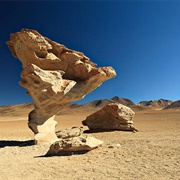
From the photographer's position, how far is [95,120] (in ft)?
75.8

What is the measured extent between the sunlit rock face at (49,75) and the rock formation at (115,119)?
517 cm

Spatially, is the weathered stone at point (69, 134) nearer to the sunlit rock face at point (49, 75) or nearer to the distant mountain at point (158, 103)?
the sunlit rock face at point (49, 75)

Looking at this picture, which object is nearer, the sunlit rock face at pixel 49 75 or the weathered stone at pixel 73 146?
the weathered stone at pixel 73 146

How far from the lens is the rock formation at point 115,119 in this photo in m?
21.4

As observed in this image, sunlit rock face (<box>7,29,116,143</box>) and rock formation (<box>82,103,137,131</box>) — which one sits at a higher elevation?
sunlit rock face (<box>7,29,116,143</box>)

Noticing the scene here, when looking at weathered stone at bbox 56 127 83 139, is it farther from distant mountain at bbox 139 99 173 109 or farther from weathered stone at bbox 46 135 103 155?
distant mountain at bbox 139 99 173 109

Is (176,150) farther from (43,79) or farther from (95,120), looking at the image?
(95,120)

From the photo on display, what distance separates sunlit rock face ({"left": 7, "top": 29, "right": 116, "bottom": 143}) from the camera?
15.0m

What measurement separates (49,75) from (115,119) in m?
8.81

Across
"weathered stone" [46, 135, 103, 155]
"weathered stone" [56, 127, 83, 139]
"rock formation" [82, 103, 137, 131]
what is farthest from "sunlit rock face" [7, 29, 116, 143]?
"rock formation" [82, 103, 137, 131]

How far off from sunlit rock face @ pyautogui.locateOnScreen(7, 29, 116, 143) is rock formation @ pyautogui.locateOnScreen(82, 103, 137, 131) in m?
5.17

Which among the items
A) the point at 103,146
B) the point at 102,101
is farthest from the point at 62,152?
the point at 102,101

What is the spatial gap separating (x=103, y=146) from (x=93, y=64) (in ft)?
26.8

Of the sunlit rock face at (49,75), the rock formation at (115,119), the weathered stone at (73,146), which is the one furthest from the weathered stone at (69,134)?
the weathered stone at (73,146)
